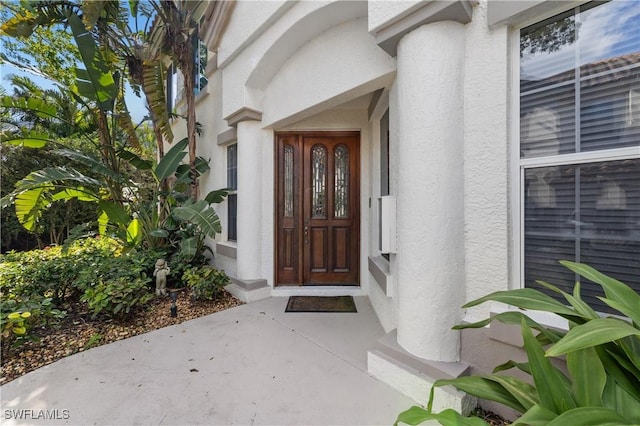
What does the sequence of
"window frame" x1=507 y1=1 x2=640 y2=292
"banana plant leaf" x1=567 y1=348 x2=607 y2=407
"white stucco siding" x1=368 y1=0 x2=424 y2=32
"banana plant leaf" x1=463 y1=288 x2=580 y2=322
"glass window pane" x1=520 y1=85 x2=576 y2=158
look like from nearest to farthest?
1. "banana plant leaf" x1=567 y1=348 x2=607 y2=407
2. "banana plant leaf" x1=463 y1=288 x2=580 y2=322
3. "glass window pane" x1=520 y1=85 x2=576 y2=158
4. "window frame" x1=507 y1=1 x2=640 y2=292
5. "white stucco siding" x1=368 y1=0 x2=424 y2=32

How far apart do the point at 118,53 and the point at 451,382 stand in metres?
7.74

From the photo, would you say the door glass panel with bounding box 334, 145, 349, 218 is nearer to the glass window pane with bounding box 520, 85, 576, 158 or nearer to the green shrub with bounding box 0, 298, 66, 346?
the glass window pane with bounding box 520, 85, 576, 158

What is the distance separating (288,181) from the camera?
4805 mm

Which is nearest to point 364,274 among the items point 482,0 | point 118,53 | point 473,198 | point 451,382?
point 473,198

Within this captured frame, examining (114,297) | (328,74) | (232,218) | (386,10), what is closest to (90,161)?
(232,218)

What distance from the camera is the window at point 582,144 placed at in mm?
1707

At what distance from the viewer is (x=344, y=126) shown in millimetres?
4609

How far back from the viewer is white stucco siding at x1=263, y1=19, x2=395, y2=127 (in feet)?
9.61

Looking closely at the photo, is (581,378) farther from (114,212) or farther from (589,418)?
(114,212)

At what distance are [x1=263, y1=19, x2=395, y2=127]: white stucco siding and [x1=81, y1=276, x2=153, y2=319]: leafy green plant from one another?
3083 mm

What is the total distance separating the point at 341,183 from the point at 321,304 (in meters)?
2.05

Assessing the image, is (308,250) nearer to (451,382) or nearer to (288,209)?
(288,209)

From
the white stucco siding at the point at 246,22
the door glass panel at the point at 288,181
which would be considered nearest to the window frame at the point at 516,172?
the white stucco siding at the point at 246,22

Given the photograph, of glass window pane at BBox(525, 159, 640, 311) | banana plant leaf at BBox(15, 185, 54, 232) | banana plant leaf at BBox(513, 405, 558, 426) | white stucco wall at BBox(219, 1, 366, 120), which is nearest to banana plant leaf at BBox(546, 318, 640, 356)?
Answer: banana plant leaf at BBox(513, 405, 558, 426)
